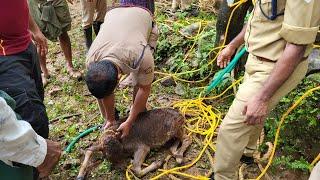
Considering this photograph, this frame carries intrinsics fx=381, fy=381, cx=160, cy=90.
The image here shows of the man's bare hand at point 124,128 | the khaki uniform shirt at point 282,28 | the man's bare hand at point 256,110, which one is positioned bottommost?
the man's bare hand at point 124,128

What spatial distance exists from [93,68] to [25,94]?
617mm

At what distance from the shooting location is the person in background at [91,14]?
5514 millimetres

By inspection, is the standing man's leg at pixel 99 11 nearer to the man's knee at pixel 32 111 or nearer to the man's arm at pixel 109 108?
the man's arm at pixel 109 108

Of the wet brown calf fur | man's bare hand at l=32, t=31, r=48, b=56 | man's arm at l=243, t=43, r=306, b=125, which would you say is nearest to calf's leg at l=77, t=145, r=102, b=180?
the wet brown calf fur

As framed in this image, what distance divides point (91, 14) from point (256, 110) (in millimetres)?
3534

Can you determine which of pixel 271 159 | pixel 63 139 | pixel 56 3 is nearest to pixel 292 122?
pixel 271 159

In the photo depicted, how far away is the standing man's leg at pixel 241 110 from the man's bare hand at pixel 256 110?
0.13 meters

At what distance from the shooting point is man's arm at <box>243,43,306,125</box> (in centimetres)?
260

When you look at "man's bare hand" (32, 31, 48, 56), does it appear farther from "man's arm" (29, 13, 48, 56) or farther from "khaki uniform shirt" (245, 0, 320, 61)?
"khaki uniform shirt" (245, 0, 320, 61)

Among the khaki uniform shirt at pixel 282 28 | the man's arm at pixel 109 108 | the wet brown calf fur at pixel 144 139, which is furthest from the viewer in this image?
the wet brown calf fur at pixel 144 139

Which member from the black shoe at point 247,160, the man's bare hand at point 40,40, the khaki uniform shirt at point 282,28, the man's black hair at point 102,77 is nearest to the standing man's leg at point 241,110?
the khaki uniform shirt at point 282,28

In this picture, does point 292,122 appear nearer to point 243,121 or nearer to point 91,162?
point 243,121

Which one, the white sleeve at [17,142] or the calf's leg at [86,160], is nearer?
the white sleeve at [17,142]

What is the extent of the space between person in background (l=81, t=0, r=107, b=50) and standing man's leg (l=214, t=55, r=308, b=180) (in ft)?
10.3
